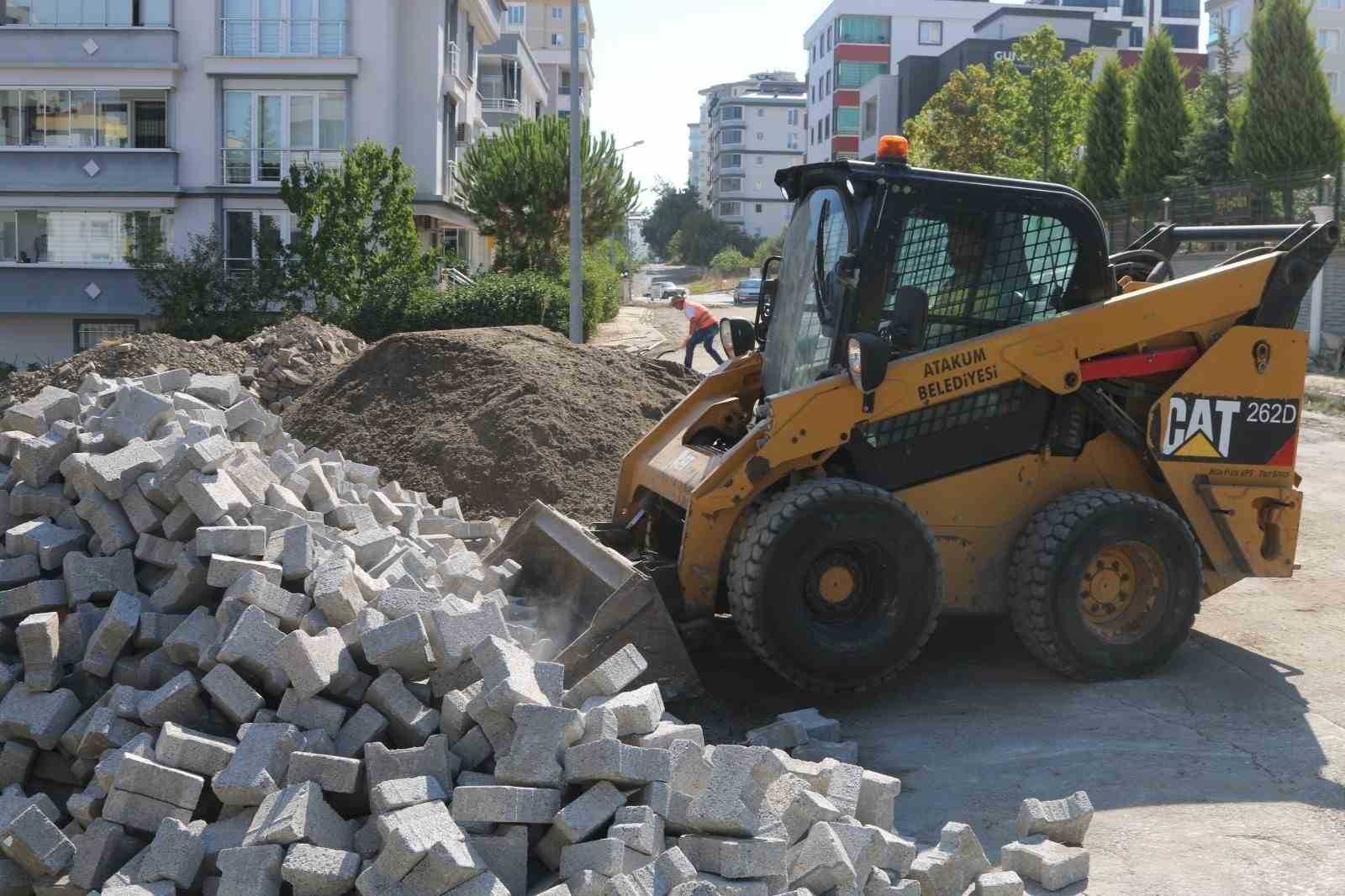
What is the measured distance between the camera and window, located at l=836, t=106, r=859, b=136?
282ft

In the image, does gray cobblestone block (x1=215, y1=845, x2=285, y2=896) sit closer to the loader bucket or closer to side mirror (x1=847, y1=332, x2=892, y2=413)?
the loader bucket

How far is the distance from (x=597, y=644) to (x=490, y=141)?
31.2m

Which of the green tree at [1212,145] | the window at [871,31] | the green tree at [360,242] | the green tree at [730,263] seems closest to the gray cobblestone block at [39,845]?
the green tree at [360,242]

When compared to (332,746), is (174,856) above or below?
below

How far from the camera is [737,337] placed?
8484 mm

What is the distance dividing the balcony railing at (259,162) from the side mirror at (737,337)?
Result: 2771cm

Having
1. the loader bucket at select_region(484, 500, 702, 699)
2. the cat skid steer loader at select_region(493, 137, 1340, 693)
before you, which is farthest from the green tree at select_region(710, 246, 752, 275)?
the cat skid steer loader at select_region(493, 137, 1340, 693)

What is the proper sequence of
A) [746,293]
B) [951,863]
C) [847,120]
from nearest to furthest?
[951,863] → [746,293] → [847,120]

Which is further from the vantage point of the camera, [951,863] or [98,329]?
[98,329]

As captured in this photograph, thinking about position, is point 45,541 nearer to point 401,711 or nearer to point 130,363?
A: point 401,711

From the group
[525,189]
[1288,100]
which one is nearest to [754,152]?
[525,189]

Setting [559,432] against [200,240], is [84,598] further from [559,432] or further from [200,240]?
[200,240]

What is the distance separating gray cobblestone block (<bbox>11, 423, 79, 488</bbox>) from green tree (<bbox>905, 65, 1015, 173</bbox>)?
36.5 metres

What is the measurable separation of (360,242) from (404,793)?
24.4 meters
